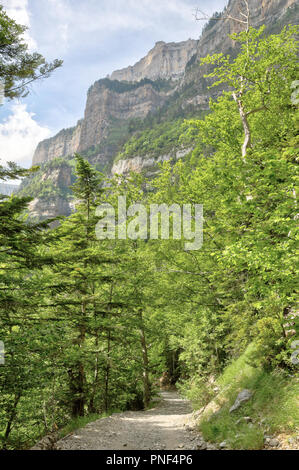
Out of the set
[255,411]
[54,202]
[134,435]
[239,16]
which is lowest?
[134,435]

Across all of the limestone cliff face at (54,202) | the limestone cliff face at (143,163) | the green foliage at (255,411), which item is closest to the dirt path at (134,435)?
the green foliage at (255,411)

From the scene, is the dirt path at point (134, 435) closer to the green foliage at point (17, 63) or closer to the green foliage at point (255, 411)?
the green foliage at point (255, 411)

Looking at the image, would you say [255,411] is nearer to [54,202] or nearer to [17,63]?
[17,63]

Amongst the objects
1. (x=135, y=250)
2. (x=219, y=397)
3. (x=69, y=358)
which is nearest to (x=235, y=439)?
(x=219, y=397)

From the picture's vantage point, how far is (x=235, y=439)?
6387mm

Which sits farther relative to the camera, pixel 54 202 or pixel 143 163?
pixel 54 202

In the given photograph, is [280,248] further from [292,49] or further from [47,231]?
[292,49]

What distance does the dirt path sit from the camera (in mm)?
7785

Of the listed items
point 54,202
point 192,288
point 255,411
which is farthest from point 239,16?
point 255,411

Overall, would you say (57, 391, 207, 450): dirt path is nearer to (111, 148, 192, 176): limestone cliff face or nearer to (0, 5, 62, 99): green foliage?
(0, 5, 62, 99): green foliage

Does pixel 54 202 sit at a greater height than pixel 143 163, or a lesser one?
lesser

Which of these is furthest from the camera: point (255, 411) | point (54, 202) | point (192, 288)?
point (54, 202)

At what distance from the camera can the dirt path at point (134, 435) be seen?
779 cm

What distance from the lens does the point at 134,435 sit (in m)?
9.12
